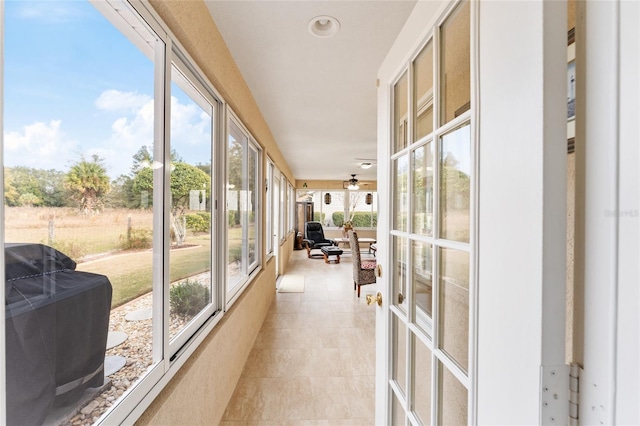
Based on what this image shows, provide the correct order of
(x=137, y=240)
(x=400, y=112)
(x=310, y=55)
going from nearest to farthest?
(x=137, y=240) < (x=400, y=112) < (x=310, y=55)

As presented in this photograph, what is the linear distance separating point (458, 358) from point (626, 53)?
758mm

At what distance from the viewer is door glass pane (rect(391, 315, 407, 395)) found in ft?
3.70

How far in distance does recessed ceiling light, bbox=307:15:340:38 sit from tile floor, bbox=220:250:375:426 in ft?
7.97

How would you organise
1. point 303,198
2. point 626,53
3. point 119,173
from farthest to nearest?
1. point 303,198
2. point 119,173
3. point 626,53

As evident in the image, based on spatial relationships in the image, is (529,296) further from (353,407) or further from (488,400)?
(353,407)

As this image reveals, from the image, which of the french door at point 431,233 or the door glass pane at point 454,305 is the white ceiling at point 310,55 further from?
the door glass pane at point 454,305

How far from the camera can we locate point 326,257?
24.2 feet

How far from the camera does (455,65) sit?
0.83 metres

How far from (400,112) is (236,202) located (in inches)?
70.3

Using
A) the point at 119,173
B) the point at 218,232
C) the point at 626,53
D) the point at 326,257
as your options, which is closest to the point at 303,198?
the point at 326,257

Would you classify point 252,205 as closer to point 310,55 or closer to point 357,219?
point 310,55

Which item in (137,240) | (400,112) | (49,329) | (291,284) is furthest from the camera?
(291,284)

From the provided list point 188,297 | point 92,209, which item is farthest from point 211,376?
point 92,209

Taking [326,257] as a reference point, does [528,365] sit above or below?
above
